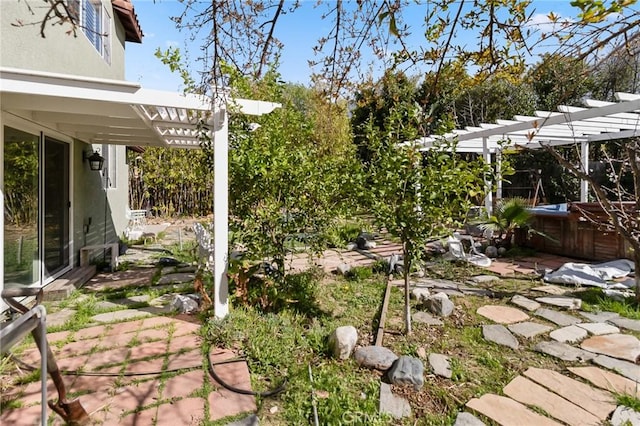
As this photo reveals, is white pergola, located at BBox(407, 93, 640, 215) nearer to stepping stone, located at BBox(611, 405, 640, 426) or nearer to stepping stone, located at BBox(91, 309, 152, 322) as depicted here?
stepping stone, located at BBox(611, 405, 640, 426)

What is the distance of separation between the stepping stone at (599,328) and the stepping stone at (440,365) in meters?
1.82

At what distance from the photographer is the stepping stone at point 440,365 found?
128 inches

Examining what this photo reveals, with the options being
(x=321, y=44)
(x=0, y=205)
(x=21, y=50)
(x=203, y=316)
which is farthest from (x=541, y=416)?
(x=21, y=50)

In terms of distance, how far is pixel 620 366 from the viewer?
11.0 feet

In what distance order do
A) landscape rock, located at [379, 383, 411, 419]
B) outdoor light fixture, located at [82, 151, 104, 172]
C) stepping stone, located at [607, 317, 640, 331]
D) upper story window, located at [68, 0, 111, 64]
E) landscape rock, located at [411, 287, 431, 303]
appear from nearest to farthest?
1. landscape rock, located at [379, 383, 411, 419]
2. stepping stone, located at [607, 317, 640, 331]
3. landscape rock, located at [411, 287, 431, 303]
4. upper story window, located at [68, 0, 111, 64]
5. outdoor light fixture, located at [82, 151, 104, 172]

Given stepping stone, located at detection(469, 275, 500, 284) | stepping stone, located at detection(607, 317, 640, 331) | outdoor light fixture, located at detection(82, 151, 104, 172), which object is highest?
outdoor light fixture, located at detection(82, 151, 104, 172)

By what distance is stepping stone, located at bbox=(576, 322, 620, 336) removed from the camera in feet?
13.3

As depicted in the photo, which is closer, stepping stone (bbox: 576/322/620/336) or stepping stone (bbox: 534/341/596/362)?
stepping stone (bbox: 534/341/596/362)

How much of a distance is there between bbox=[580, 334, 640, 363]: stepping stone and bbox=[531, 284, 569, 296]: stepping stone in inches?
62.7

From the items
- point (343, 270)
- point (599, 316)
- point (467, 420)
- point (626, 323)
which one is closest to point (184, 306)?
point (343, 270)

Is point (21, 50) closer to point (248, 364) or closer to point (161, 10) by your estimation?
point (161, 10)

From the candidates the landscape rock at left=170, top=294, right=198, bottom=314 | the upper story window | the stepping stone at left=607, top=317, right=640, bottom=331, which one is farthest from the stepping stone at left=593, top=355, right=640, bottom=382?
the upper story window

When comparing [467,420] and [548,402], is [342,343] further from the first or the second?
[548,402]

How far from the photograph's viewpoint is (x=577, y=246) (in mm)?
7754
